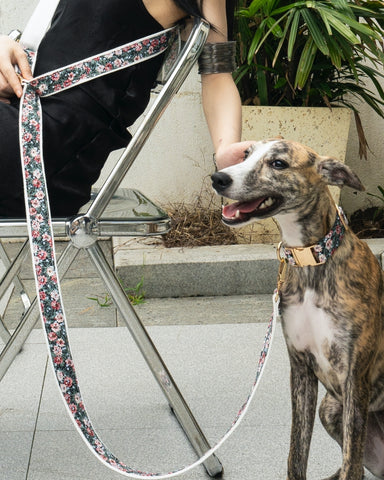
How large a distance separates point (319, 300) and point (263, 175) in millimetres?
315

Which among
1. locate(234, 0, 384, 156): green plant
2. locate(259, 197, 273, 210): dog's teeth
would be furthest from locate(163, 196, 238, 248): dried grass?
locate(259, 197, 273, 210): dog's teeth

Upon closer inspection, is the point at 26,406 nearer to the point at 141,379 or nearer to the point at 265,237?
the point at 141,379

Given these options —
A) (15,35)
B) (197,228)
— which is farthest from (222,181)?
(197,228)

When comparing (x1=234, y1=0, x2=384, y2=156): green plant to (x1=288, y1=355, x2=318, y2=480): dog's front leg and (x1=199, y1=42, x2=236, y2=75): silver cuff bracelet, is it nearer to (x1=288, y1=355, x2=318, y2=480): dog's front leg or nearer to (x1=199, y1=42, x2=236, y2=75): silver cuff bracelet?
(x1=199, y1=42, x2=236, y2=75): silver cuff bracelet

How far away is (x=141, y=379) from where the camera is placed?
2.79 m

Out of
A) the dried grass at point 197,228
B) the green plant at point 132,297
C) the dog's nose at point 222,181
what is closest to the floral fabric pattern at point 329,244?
the dog's nose at point 222,181

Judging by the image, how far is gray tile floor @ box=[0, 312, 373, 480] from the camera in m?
2.19

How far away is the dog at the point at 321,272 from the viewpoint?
5.66 ft

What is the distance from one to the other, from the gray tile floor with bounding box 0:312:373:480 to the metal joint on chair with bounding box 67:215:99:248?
2.29 feet

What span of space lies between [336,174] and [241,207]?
235 millimetres

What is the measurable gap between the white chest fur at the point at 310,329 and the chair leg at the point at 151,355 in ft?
1.31

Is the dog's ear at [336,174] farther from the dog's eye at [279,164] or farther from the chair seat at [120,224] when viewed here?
the chair seat at [120,224]

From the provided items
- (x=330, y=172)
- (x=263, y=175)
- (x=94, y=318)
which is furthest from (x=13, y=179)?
(x=94, y=318)

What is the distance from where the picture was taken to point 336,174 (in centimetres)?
176
